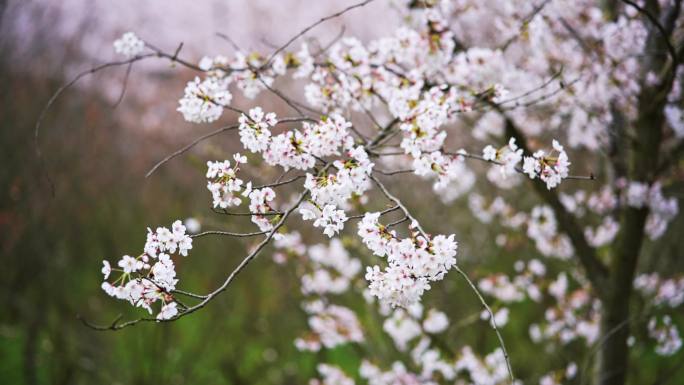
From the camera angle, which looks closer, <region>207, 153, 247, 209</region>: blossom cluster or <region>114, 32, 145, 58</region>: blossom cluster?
Result: <region>207, 153, 247, 209</region>: blossom cluster

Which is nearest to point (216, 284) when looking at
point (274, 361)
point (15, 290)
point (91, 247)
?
point (274, 361)

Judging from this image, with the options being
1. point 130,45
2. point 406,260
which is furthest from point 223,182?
point 130,45

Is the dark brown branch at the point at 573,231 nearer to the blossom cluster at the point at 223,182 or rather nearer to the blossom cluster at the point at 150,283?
the blossom cluster at the point at 223,182

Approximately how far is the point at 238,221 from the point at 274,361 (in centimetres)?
230

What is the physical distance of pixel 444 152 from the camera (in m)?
2.04

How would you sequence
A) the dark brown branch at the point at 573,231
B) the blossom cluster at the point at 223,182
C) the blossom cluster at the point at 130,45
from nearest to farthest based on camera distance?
the blossom cluster at the point at 223,182, the blossom cluster at the point at 130,45, the dark brown branch at the point at 573,231

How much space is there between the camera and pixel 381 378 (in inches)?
148

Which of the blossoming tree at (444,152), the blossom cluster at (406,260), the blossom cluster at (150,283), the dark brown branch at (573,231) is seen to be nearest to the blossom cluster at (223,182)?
the blossoming tree at (444,152)

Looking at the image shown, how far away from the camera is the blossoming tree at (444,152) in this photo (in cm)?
171

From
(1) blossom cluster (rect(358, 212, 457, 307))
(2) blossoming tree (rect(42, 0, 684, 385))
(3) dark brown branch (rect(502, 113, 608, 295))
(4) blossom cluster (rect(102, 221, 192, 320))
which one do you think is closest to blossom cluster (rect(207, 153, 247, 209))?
(2) blossoming tree (rect(42, 0, 684, 385))

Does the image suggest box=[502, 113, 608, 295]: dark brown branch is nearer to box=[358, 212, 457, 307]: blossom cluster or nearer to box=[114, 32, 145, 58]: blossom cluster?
box=[358, 212, 457, 307]: blossom cluster

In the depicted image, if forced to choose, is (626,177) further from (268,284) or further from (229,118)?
(229,118)

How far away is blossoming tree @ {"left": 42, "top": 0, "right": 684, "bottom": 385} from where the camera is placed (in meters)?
1.71

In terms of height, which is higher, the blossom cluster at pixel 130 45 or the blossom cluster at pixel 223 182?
the blossom cluster at pixel 130 45
